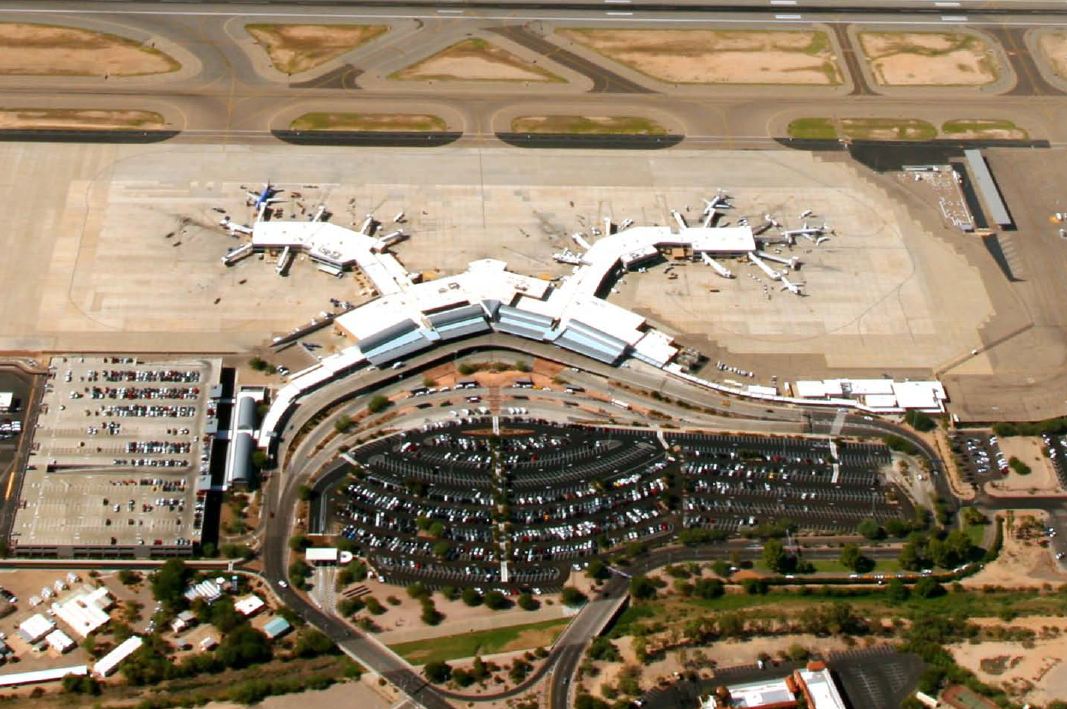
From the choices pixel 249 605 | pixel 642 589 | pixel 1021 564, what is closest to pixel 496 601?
pixel 642 589

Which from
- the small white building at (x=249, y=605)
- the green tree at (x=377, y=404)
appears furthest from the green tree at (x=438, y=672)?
the green tree at (x=377, y=404)

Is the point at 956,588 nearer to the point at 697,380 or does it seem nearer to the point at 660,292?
the point at 697,380

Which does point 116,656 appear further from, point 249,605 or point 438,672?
point 438,672

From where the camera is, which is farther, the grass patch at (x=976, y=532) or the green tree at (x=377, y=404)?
the green tree at (x=377, y=404)

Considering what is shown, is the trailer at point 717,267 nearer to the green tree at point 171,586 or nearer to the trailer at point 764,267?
the trailer at point 764,267

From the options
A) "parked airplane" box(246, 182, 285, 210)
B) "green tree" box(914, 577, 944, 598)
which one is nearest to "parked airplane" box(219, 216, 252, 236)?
"parked airplane" box(246, 182, 285, 210)
